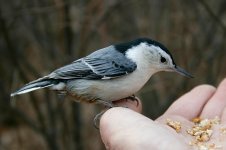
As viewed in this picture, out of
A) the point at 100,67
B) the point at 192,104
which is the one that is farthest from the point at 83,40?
the point at 192,104

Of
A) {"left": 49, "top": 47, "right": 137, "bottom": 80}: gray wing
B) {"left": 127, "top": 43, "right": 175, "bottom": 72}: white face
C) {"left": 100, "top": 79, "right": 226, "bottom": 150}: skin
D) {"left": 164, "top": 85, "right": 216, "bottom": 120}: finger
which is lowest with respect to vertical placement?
{"left": 164, "top": 85, "right": 216, "bottom": 120}: finger

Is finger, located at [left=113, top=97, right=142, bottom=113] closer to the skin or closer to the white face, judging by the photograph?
the skin

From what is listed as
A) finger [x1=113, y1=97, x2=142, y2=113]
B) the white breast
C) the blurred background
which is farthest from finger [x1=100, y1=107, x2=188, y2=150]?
the blurred background

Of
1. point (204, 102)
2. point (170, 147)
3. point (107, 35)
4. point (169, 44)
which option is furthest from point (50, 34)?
point (170, 147)

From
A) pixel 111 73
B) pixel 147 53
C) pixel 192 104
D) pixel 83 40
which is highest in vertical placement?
pixel 147 53

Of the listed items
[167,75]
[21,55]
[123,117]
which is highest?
[123,117]

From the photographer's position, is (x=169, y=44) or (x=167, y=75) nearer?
(x=169, y=44)

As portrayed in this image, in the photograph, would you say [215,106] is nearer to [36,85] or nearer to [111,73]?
[111,73]

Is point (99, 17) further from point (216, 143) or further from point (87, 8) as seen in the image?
point (216, 143)
